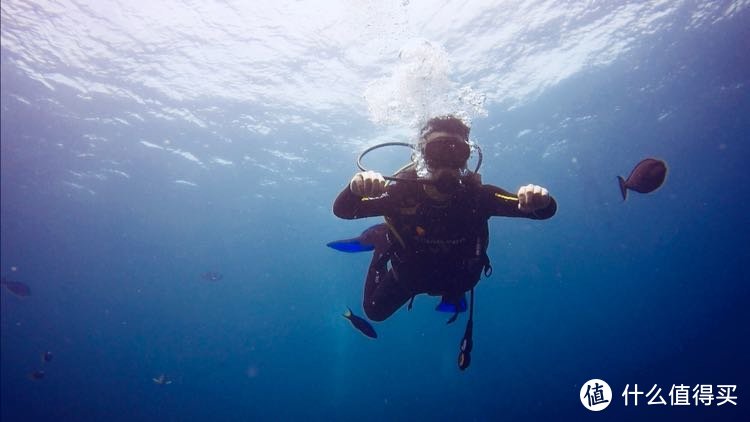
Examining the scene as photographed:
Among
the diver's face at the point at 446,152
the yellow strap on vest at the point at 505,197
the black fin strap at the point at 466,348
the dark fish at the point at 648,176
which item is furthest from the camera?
the dark fish at the point at 648,176

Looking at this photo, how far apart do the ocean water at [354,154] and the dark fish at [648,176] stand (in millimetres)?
5135

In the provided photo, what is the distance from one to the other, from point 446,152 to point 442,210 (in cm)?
78

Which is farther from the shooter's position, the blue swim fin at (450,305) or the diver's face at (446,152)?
the blue swim fin at (450,305)

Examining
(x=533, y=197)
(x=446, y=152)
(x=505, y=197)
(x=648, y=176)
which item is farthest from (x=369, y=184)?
(x=648, y=176)

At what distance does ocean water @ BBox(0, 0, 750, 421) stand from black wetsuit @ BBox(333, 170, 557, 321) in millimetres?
5755

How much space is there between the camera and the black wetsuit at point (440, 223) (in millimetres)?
4388

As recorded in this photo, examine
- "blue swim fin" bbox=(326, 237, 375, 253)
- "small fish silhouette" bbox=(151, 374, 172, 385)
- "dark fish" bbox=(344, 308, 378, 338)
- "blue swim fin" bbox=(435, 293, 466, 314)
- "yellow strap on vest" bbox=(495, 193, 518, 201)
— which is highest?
"yellow strap on vest" bbox=(495, 193, 518, 201)

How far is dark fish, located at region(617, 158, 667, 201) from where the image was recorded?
17.7 feet

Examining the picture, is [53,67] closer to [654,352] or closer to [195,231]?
[195,231]

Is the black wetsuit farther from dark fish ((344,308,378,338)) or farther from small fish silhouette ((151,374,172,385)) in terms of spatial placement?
small fish silhouette ((151,374,172,385))

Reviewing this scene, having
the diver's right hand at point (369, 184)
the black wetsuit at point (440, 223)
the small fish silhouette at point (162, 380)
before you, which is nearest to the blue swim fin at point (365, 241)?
the black wetsuit at point (440, 223)

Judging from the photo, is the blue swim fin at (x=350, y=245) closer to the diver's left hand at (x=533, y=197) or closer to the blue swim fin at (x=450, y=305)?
the blue swim fin at (x=450, y=305)

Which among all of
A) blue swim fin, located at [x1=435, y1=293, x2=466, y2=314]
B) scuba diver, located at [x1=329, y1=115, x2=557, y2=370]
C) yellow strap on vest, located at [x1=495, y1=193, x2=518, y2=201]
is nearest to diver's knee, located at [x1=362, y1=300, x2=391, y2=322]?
blue swim fin, located at [x1=435, y1=293, x2=466, y2=314]

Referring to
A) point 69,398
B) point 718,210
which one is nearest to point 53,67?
point 69,398
